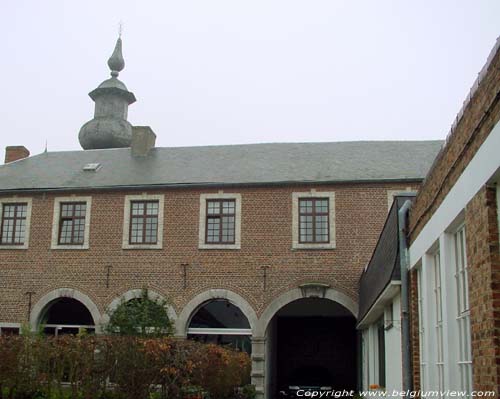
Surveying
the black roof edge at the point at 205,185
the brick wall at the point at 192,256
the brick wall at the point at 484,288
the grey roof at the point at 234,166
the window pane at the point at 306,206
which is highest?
the grey roof at the point at 234,166

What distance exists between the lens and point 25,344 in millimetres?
13531

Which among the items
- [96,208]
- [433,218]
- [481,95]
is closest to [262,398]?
[96,208]

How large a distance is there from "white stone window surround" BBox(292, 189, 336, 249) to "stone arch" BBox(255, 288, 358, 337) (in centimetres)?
136

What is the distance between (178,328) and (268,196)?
502cm

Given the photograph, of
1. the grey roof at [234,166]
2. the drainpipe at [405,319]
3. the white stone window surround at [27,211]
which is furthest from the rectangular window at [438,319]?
the white stone window surround at [27,211]

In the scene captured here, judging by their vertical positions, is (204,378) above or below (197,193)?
below

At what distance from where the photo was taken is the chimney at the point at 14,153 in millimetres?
26375

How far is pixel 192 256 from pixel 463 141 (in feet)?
53.2

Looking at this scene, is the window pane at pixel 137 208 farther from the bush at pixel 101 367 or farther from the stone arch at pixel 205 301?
the bush at pixel 101 367

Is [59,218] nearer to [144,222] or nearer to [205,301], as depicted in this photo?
[144,222]

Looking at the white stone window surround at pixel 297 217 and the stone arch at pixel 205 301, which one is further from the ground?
the white stone window surround at pixel 297 217

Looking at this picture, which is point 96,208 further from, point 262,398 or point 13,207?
point 262,398

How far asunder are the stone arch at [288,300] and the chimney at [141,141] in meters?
7.86

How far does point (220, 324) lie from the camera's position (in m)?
21.2
